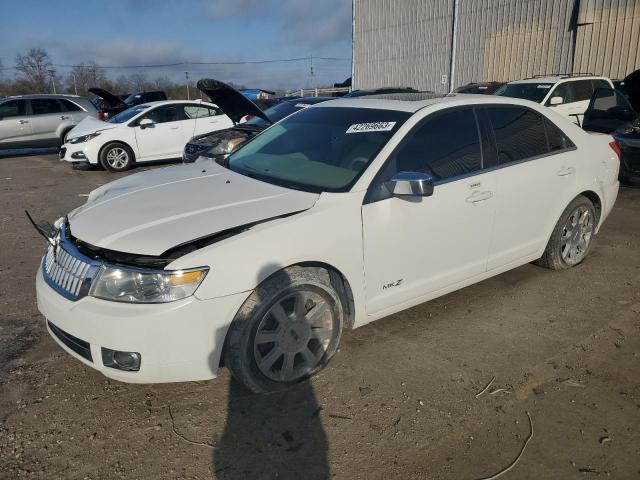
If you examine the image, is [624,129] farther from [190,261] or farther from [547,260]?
[190,261]

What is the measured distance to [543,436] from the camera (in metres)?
2.53

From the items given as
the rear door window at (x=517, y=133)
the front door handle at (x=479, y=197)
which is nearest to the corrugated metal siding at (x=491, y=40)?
the rear door window at (x=517, y=133)

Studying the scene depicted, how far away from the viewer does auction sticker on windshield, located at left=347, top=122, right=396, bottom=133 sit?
3.37m

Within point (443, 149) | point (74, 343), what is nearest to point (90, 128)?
point (74, 343)

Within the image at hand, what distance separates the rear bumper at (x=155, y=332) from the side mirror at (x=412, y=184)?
1.11 meters

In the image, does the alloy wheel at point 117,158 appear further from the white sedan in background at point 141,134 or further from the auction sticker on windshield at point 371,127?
the auction sticker on windshield at point 371,127

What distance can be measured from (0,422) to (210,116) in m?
9.88

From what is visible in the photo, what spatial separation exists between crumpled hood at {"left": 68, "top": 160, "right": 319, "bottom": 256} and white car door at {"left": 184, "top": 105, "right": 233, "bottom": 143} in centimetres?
821

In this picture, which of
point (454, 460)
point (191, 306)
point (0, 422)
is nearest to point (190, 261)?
point (191, 306)

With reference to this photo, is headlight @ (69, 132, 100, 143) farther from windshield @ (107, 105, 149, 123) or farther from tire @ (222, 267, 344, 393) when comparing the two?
tire @ (222, 267, 344, 393)

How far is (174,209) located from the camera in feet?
9.57

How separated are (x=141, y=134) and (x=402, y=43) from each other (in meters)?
17.3

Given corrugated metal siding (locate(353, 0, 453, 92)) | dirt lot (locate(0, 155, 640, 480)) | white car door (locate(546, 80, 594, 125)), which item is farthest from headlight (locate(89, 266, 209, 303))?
corrugated metal siding (locate(353, 0, 453, 92))

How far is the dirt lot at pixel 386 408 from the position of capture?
237 cm
